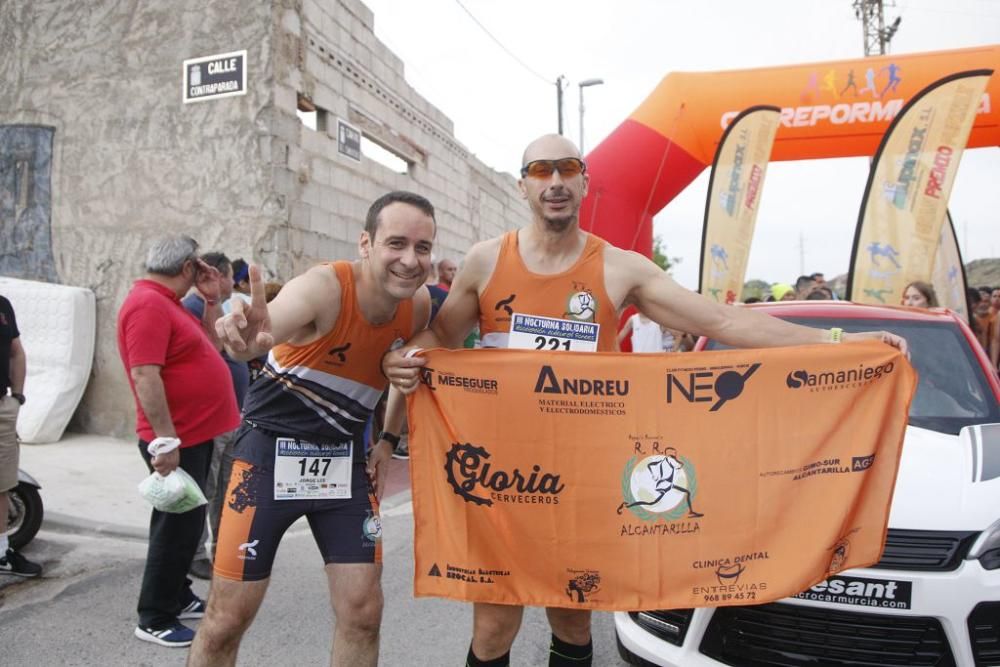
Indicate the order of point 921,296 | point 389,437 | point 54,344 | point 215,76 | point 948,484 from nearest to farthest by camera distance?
point 948,484, point 389,437, point 921,296, point 215,76, point 54,344

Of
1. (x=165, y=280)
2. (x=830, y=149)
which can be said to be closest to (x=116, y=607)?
(x=165, y=280)

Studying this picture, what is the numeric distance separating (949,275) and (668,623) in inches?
349

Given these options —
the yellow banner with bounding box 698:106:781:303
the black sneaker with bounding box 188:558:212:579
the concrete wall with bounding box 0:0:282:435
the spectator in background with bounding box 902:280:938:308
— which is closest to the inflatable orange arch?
the yellow banner with bounding box 698:106:781:303

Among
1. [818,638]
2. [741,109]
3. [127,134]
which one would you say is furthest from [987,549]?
[127,134]

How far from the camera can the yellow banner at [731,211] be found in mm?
9883

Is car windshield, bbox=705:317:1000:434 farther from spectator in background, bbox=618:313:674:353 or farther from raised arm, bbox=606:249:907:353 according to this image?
spectator in background, bbox=618:313:674:353

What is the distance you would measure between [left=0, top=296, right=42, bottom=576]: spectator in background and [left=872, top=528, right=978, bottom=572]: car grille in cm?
452

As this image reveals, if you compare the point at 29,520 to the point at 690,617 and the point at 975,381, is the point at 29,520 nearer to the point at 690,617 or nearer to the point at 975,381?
the point at 690,617

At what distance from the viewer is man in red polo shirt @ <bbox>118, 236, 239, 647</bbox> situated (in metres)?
3.61

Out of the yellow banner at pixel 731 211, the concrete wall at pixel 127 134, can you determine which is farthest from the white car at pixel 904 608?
the yellow banner at pixel 731 211

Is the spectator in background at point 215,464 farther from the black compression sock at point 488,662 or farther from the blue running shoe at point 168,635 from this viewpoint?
the black compression sock at point 488,662

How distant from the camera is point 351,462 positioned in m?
2.80

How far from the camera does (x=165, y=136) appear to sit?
27.9 ft

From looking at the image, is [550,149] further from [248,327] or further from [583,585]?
[583,585]
